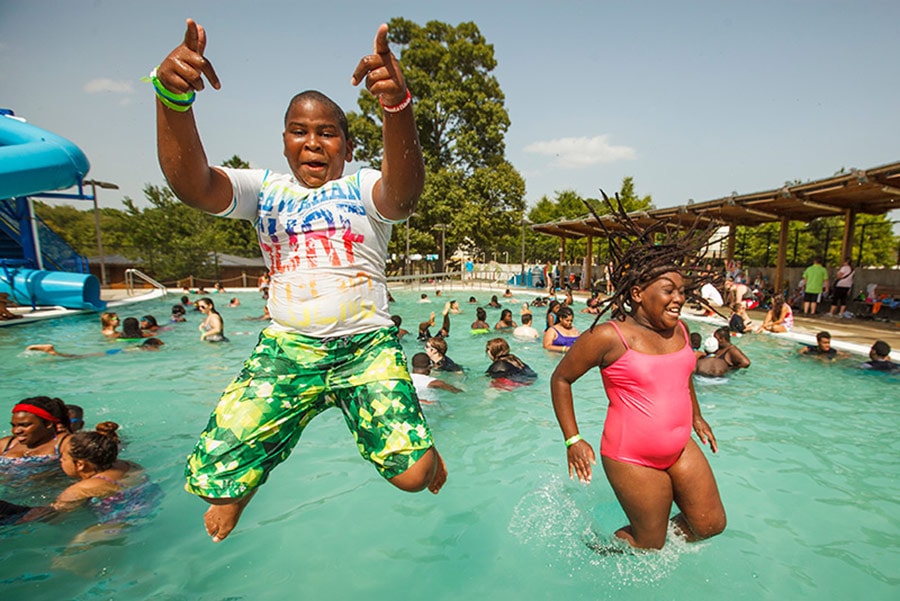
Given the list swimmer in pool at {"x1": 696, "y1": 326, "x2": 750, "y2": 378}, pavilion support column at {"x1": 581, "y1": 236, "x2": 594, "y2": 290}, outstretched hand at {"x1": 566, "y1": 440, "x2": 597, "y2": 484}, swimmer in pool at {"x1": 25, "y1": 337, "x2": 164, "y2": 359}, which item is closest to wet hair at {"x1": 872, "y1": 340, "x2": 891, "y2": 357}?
swimmer in pool at {"x1": 696, "y1": 326, "x2": 750, "y2": 378}

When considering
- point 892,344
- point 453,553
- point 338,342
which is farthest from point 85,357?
point 892,344

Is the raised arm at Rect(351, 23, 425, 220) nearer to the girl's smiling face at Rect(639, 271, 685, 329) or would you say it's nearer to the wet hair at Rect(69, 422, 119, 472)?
the girl's smiling face at Rect(639, 271, 685, 329)

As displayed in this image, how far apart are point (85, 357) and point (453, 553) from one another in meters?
9.50

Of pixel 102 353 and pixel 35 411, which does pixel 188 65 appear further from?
pixel 102 353

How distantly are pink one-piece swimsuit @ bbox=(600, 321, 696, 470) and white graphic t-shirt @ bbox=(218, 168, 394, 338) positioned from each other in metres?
1.43

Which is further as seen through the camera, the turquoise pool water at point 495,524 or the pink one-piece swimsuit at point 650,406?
the turquoise pool water at point 495,524

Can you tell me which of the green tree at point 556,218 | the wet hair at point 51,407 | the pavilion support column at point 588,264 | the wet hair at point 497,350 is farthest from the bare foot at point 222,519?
the green tree at point 556,218

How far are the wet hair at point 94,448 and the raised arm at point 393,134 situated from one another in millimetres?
3568

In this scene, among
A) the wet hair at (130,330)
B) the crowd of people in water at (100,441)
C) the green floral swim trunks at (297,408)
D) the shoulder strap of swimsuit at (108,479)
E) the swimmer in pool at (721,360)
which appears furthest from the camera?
the wet hair at (130,330)

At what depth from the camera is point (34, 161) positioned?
8.37 meters

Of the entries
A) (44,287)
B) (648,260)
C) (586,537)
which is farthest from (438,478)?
(44,287)

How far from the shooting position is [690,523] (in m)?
2.74

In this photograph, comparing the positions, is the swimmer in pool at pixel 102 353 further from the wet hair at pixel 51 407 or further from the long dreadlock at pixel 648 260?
the long dreadlock at pixel 648 260

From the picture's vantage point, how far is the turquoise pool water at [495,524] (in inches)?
117
